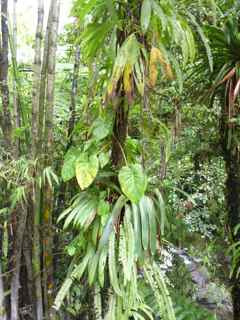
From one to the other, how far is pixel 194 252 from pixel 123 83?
2.05 meters

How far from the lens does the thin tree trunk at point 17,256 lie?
147 cm

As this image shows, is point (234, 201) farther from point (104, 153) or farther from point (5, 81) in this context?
point (5, 81)

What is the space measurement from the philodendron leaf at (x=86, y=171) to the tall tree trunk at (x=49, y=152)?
9.3 inches

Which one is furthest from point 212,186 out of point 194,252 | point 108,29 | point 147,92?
point 108,29

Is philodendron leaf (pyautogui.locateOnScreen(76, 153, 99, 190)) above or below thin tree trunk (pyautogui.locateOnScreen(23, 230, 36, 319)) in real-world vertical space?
above

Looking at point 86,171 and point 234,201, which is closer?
point 86,171

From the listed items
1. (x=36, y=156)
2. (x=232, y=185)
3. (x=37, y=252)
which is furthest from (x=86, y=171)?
(x=232, y=185)

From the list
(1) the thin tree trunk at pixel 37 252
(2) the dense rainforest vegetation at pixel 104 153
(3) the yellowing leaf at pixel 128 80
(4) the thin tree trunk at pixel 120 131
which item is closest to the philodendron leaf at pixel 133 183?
(2) the dense rainforest vegetation at pixel 104 153

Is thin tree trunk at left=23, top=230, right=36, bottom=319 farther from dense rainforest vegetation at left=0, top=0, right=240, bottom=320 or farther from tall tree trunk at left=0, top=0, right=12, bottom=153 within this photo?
tall tree trunk at left=0, top=0, right=12, bottom=153

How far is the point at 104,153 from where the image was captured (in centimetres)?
136

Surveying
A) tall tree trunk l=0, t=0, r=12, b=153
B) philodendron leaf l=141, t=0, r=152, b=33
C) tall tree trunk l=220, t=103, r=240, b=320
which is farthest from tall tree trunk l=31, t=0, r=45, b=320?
tall tree trunk l=220, t=103, r=240, b=320

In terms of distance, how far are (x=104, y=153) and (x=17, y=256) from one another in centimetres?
55

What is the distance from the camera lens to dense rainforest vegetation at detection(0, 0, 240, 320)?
1258mm

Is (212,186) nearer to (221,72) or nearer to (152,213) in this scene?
(221,72)
